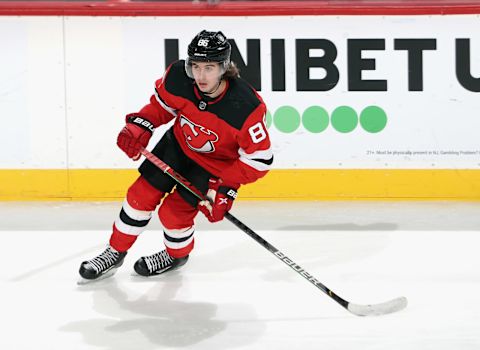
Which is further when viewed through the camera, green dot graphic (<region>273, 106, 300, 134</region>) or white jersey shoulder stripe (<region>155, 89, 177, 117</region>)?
green dot graphic (<region>273, 106, 300, 134</region>)

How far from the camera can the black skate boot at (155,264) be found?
318 cm

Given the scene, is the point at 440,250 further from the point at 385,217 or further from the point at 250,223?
the point at 250,223

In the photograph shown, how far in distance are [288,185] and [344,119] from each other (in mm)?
466

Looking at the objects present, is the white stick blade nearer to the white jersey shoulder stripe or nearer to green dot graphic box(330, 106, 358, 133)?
the white jersey shoulder stripe

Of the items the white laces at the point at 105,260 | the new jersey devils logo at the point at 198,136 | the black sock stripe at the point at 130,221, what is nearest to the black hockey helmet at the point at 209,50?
the new jersey devils logo at the point at 198,136

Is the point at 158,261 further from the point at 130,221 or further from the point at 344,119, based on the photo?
the point at 344,119

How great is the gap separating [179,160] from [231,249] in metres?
0.65

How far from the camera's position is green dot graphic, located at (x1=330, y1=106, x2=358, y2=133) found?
14.9 feet

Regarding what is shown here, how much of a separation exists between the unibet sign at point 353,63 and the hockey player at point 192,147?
1538mm

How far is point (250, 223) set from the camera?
410cm

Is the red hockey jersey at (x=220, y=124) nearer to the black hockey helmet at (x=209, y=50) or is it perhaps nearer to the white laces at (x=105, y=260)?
the black hockey helmet at (x=209, y=50)

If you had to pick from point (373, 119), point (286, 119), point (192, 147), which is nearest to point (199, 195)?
point (192, 147)

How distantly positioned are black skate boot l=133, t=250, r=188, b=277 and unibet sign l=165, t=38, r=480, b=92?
1582 mm

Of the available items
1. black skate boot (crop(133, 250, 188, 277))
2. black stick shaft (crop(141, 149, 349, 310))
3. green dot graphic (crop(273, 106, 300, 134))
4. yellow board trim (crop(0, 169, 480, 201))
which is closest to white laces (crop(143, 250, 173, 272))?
black skate boot (crop(133, 250, 188, 277))
